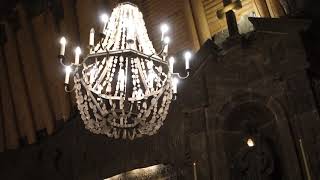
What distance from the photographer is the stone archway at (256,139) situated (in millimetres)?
5477

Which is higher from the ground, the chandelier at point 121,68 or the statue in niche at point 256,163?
the chandelier at point 121,68

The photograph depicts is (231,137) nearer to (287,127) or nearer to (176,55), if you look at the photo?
(287,127)

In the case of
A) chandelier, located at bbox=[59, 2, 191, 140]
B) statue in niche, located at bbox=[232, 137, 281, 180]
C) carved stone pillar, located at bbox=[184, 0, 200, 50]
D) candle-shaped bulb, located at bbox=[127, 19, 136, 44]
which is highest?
carved stone pillar, located at bbox=[184, 0, 200, 50]

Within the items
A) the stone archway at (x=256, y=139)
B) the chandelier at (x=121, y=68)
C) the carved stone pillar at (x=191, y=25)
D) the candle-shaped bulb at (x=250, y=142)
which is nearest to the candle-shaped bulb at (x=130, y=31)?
the chandelier at (x=121, y=68)

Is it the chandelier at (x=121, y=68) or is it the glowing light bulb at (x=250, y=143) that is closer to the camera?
the chandelier at (x=121, y=68)

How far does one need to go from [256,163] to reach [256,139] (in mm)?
332

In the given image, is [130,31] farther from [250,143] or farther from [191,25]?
[191,25]

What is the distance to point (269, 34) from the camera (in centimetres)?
600

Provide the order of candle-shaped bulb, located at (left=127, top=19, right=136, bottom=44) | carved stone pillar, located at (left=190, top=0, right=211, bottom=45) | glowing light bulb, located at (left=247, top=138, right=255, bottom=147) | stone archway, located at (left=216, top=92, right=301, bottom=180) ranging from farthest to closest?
carved stone pillar, located at (left=190, top=0, right=211, bottom=45)
glowing light bulb, located at (left=247, top=138, right=255, bottom=147)
stone archway, located at (left=216, top=92, right=301, bottom=180)
candle-shaped bulb, located at (left=127, top=19, right=136, bottom=44)

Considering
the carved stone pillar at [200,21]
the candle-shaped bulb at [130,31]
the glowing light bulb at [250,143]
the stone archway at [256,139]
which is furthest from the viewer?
the carved stone pillar at [200,21]

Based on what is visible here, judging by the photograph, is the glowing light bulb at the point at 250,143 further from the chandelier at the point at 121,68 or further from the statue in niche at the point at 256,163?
the chandelier at the point at 121,68

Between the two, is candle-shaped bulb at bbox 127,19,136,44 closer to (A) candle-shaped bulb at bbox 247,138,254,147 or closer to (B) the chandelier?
(B) the chandelier

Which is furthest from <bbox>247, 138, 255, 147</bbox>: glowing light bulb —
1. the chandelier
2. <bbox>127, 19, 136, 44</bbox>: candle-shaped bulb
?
<bbox>127, 19, 136, 44</bbox>: candle-shaped bulb

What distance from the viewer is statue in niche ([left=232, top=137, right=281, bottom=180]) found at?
5508 millimetres
